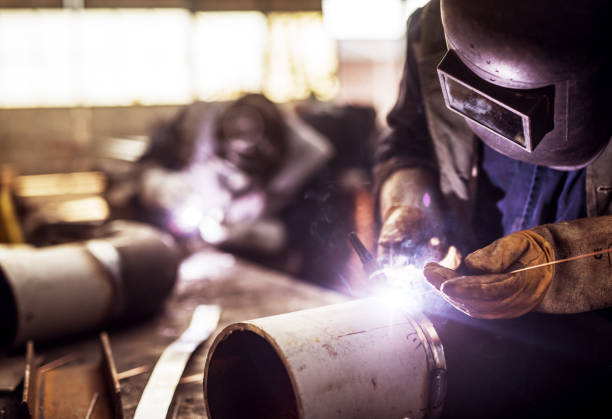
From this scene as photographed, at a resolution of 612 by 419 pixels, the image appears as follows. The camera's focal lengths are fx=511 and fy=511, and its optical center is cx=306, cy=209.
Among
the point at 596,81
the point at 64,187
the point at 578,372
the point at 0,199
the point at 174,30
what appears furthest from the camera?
the point at 174,30

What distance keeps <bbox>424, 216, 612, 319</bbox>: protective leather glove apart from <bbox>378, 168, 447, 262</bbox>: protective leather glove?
0.35 meters

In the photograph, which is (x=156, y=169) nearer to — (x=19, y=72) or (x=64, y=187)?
(x=64, y=187)

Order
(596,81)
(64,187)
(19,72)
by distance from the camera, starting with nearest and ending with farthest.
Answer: (596,81), (64,187), (19,72)

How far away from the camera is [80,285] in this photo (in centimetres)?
213

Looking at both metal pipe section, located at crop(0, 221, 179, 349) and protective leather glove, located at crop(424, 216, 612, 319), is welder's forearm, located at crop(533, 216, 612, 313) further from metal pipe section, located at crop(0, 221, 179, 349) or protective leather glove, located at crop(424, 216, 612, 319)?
metal pipe section, located at crop(0, 221, 179, 349)

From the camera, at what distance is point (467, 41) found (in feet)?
3.92

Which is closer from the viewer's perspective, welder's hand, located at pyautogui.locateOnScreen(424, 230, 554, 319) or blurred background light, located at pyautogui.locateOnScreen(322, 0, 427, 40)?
welder's hand, located at pyautogui.locateOnScreen(424, 230, 554, 319)

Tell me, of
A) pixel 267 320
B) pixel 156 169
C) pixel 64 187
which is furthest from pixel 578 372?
pixel 64 187

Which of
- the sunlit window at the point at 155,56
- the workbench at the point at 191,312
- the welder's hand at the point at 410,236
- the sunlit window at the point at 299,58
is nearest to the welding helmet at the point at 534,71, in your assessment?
the welder's hand at the point at 410,236

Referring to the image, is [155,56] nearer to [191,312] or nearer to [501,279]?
[191,312]

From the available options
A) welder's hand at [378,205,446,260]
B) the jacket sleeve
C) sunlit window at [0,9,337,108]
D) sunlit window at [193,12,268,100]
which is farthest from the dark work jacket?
sunlit window at [193,12,268,100]

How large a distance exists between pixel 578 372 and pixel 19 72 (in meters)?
12.3

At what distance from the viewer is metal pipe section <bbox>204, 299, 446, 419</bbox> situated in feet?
3.68

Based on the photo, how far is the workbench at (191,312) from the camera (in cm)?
176
